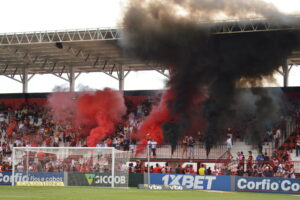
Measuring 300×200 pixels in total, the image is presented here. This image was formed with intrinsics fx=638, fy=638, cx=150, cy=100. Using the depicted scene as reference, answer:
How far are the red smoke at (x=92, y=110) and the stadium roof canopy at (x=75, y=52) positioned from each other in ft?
7.66

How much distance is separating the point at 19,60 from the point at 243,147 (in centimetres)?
2079

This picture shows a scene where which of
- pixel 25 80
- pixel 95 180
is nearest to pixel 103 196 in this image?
pixel 95 180

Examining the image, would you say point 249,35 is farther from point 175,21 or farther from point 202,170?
point 202,170

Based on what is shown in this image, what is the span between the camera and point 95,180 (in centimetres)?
3500

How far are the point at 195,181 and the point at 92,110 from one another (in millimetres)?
17660

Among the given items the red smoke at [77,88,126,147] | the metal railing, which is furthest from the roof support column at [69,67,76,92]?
the metal railing

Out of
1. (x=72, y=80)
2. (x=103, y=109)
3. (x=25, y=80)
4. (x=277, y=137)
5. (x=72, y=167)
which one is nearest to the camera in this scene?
(x=72, y=167)

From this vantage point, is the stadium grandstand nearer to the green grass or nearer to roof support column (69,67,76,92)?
roof support column (69,67,76,92)

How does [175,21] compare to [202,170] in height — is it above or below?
above

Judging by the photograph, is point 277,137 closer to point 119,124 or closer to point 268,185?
point 268,185

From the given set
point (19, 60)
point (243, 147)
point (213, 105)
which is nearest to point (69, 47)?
point (19, 60)

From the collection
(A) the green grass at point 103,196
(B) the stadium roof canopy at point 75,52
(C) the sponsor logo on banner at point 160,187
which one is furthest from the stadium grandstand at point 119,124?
(A) the green grass at point 103,196

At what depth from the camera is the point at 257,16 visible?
3819 cm

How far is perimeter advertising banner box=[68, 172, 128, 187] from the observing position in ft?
115
